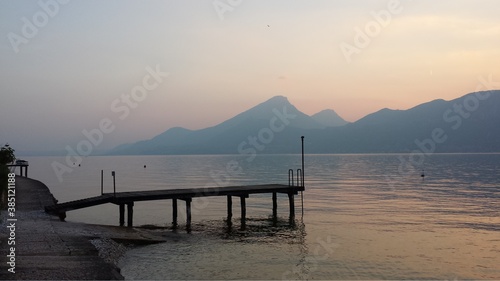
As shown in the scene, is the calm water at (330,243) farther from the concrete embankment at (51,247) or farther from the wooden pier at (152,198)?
the concrete embankment at (51,247)

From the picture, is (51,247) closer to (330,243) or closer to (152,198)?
(152,198)

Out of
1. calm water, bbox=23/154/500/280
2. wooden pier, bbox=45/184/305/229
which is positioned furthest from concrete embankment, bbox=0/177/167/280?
calm water, bbox=23/154/500/280

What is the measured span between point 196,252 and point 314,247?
696cm

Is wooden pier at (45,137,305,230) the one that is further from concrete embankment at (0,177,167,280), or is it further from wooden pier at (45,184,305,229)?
concrete embankment at (0,177,167,280)

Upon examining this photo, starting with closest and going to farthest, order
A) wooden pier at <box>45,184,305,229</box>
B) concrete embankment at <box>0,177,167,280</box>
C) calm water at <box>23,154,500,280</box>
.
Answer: concrete embankment at <box>0,177,167,280</box> → calm water at <box>23,154,500,280</box> → wooden pier at <box>45,184,305,229</box>

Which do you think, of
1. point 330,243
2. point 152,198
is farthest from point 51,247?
point 330,243

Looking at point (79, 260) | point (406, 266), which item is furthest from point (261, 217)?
point (79, 260)

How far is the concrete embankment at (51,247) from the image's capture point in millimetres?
15823

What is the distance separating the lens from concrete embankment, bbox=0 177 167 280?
15.8m

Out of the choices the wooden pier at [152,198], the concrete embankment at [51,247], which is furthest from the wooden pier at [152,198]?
the concrete embankment at [51,247]

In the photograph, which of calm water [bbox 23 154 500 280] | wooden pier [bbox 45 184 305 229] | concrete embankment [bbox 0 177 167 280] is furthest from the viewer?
wooden pier [bbox 45 184 305 229]

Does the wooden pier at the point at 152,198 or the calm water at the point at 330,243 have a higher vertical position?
the wooden pier at the point at 152,198

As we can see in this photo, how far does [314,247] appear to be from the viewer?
1077 inches

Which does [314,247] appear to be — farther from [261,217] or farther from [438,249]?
[261,217]
